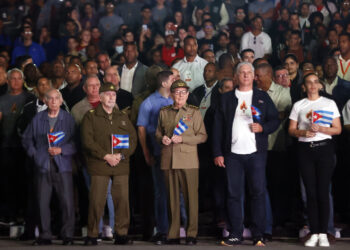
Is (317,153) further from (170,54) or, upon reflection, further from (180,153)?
(170,54)

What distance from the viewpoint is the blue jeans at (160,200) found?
7.43 metres

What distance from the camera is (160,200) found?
7.44m

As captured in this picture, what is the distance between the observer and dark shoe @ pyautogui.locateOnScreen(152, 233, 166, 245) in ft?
23.7

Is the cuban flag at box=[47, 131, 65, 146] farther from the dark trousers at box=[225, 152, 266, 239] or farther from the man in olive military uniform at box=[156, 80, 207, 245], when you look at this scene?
the dark trousers at box=[225, 152, 266, 239]

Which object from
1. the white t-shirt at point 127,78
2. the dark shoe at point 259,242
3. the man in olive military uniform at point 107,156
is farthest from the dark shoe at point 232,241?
the white t-shirt at point 127,78

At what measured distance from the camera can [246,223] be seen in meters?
7.90

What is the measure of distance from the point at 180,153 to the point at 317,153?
1366mm

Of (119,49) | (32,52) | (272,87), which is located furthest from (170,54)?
(272,87)

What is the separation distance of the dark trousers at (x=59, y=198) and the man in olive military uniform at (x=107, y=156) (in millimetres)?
262

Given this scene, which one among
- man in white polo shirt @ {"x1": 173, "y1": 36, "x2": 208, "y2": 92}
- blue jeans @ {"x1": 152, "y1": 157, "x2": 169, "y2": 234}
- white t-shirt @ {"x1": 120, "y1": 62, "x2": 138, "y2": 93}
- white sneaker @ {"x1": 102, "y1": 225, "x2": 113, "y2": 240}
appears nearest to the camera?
blue jeans @ {"x1": 152, "y1": 157, "x2": 169, "y2": 234}

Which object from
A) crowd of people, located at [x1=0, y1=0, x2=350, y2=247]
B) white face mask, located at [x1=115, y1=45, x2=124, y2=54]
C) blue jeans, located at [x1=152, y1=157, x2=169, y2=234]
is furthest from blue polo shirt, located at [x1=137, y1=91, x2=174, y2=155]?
white face mask, located at [x1=115, y1=45, x2=124, y2=54]

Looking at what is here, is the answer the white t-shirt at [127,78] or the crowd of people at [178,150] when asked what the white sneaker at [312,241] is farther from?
the white t-shirt at [127,78]

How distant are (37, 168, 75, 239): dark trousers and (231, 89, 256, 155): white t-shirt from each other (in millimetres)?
1775

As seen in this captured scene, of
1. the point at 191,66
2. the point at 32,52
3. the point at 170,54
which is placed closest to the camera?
the point at 191,66
